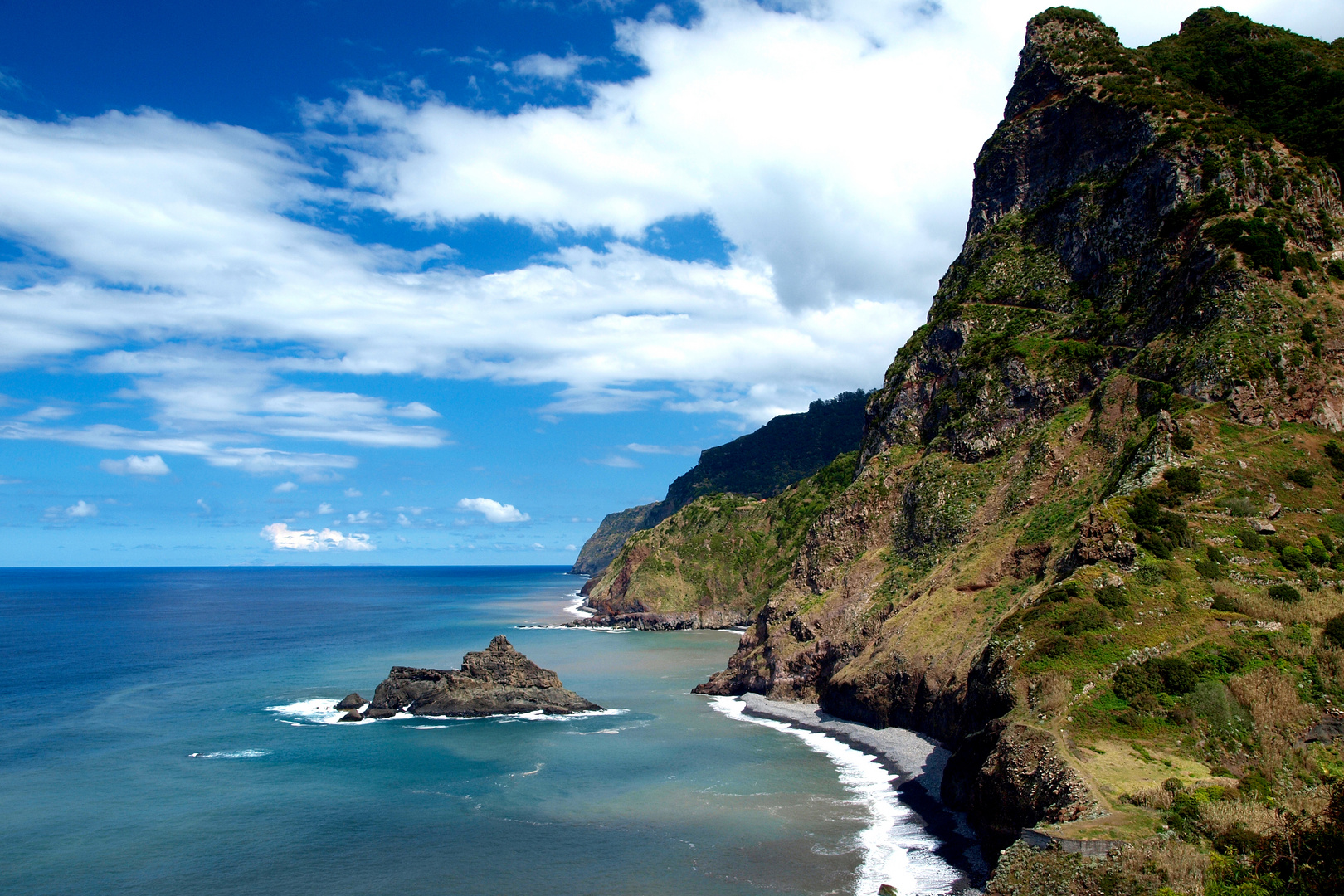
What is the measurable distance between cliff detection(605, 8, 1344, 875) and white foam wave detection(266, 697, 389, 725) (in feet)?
111

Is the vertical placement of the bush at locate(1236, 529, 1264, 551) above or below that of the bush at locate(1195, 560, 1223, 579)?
above

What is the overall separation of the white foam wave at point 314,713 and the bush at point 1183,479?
6145cm

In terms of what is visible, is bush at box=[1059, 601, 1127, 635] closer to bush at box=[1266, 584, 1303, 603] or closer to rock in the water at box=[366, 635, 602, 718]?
bush at box=[1266, 584, 1303, 603]

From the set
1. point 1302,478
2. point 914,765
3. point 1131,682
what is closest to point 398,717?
point 914,765

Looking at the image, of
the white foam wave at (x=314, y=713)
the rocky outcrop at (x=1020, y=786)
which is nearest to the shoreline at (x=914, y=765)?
the rocky outcrop at (x=1020, y=786)

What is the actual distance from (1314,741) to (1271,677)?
2974 mm

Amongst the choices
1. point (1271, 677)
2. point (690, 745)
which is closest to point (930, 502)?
point (690, 745)

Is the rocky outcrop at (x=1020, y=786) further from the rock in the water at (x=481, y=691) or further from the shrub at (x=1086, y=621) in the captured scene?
the rock in the water at (x=481, y=691)

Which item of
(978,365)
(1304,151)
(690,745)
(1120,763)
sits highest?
(1304,151)

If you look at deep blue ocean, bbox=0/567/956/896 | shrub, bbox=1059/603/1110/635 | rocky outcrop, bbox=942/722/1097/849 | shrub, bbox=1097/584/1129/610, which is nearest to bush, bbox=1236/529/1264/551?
shrub, bbox=1097/584/1129/610

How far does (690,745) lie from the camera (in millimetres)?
59625

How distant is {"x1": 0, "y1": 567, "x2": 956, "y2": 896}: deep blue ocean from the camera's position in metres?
36.2

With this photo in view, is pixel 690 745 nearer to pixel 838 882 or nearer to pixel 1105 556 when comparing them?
pixel 838 882

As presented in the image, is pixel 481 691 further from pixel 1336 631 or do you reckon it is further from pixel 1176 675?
pixel 1336 631
